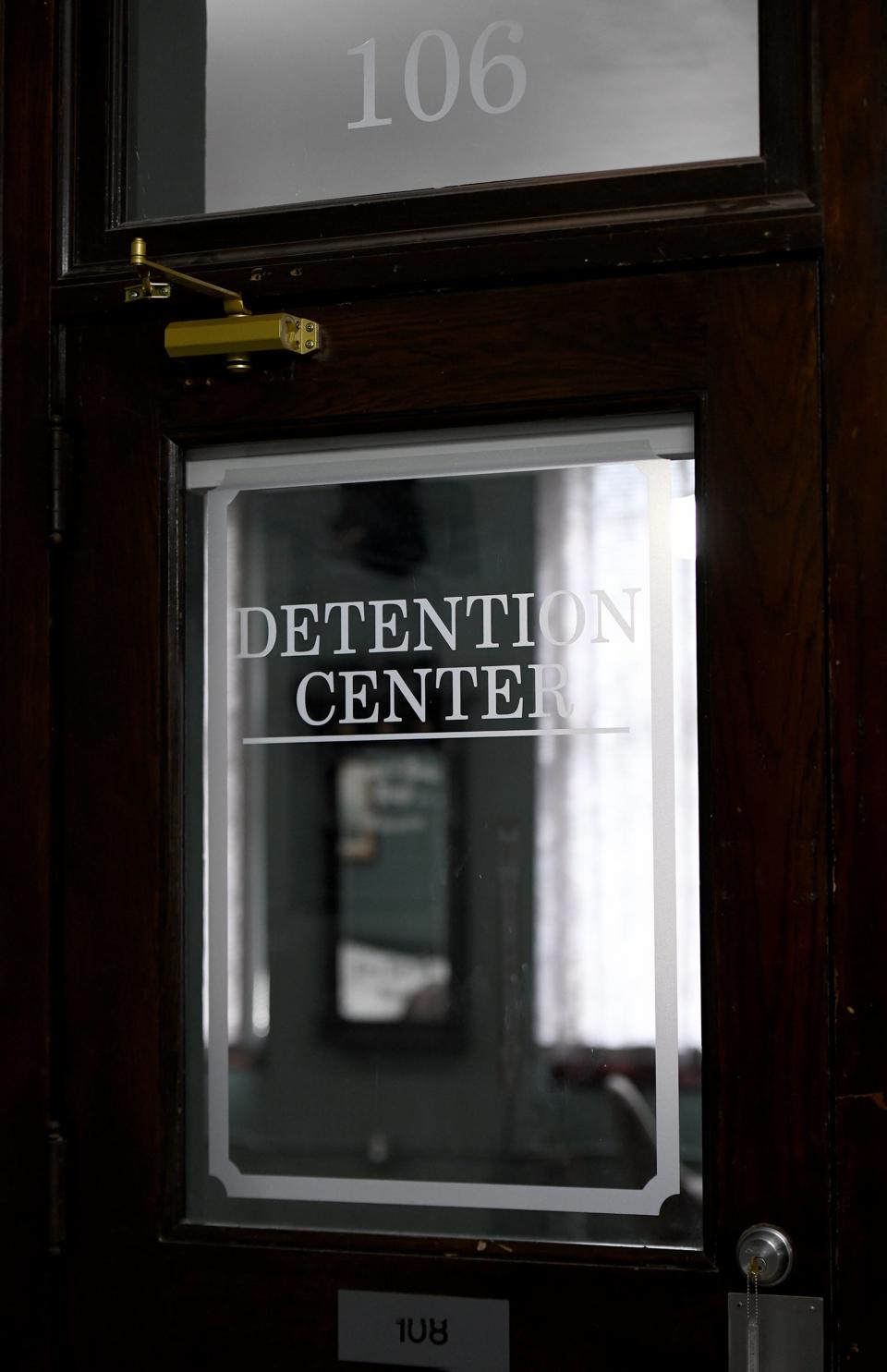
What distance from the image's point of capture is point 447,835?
5.10 ft

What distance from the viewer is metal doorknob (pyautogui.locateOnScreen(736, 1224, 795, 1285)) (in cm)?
143

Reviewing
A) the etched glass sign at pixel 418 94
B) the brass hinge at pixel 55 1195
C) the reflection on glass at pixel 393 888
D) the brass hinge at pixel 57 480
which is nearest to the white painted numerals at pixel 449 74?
the etched glass sign at pixel 418 94

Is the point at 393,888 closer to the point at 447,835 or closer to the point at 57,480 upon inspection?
the point at 447,835

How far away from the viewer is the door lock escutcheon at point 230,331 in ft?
5.08

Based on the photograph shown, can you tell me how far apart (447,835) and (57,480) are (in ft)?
1.87


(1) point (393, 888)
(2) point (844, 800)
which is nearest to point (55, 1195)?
(1) point (393, 888)

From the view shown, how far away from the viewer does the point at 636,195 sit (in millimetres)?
1524

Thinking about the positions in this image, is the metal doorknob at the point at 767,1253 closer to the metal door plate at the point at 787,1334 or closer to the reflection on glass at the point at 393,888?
the metal door plate at the point at 787,1334

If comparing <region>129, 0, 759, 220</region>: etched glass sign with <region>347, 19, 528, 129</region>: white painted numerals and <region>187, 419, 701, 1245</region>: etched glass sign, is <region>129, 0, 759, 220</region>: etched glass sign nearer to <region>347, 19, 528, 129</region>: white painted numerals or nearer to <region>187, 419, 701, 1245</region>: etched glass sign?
<region>347, 19, 528, 129</region>: white painted numerals

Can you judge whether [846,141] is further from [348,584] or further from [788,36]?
[348,584]


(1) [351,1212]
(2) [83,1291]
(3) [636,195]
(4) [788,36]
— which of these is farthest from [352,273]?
(2) [83,1291]

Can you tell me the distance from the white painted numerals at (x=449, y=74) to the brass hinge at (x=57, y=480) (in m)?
0.46

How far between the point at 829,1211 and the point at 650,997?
0.85 feet

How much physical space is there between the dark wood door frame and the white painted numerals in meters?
0.23
